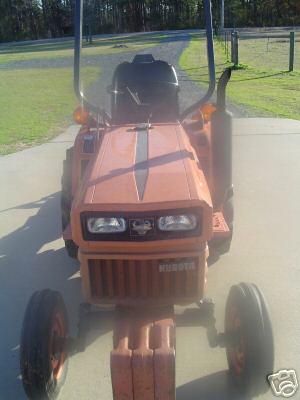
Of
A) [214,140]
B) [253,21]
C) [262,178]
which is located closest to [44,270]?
[214,140]

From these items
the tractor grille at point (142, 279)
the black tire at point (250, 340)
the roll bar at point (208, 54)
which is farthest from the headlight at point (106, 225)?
the roll bar at point (208, 54)

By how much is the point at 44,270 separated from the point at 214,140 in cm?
175

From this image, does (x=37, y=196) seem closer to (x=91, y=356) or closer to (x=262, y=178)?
(x=262, y=178)

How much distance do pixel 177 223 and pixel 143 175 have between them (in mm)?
367

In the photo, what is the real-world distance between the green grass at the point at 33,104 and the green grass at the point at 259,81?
11.8ft

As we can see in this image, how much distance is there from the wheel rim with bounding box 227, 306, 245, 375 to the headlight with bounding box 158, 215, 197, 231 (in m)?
0.62

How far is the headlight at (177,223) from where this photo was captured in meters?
2.25

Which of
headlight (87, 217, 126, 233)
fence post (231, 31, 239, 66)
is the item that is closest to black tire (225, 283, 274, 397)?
headlight (87, 217, 126, 233)

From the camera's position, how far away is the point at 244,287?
8.57 ft

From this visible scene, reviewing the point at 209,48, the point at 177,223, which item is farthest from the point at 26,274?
the point at 209,48

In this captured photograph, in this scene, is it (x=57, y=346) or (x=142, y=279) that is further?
(x=57, y=346)

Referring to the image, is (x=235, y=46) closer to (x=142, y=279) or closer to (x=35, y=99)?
(x=35, y=99)

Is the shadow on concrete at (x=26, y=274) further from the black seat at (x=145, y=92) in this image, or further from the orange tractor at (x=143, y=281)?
the black seat at (x=145, y=92)

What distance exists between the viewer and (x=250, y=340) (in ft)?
7.94
